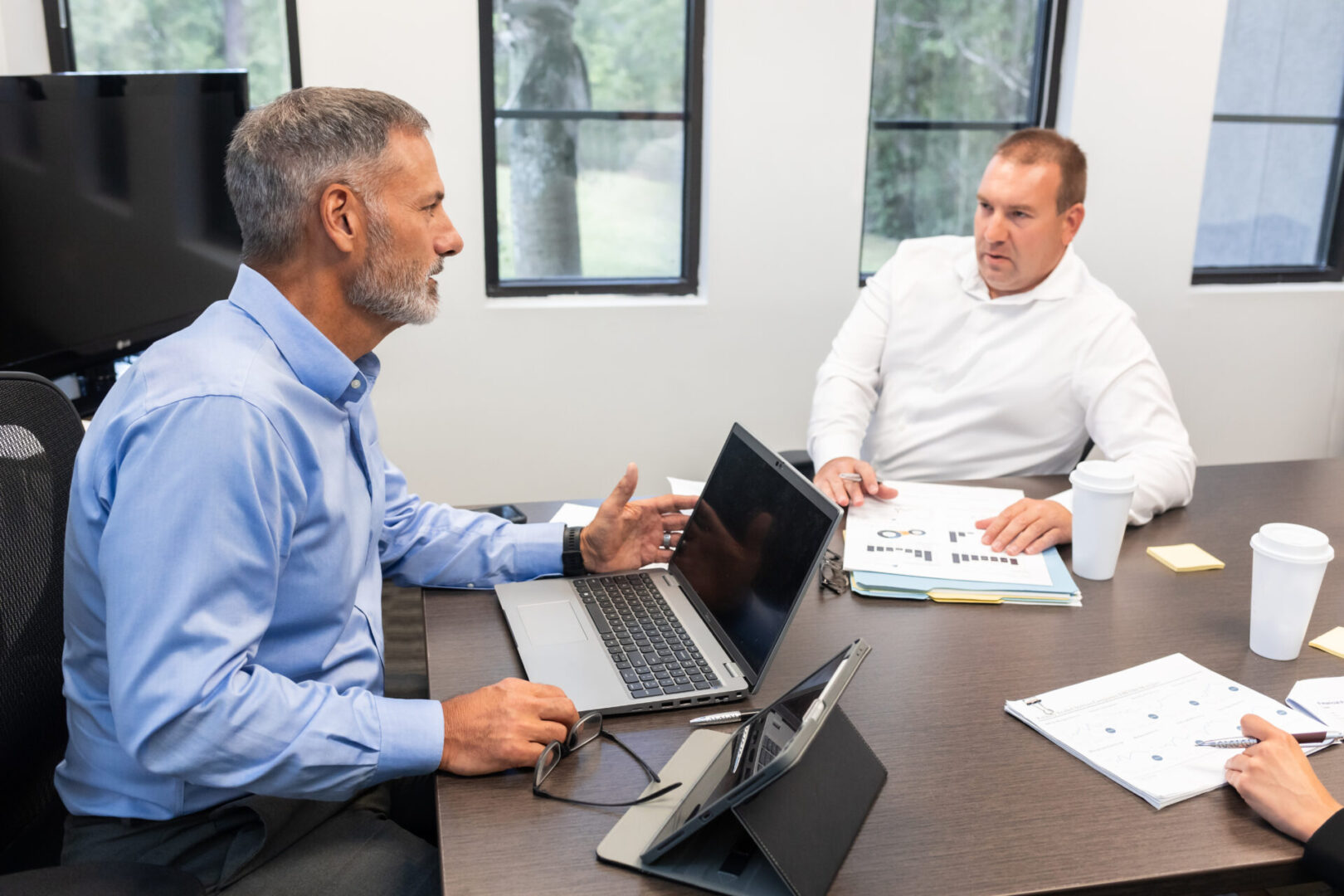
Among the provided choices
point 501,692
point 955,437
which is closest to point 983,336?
point 955,437

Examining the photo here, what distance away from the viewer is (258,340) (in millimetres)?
1129

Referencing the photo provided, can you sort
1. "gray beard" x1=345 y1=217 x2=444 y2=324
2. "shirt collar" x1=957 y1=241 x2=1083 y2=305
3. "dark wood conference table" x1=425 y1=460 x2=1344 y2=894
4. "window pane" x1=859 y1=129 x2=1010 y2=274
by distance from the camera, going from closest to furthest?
"dark wood conference table" x1=425 y1=460 x2=1344 y2=894 → "gray beard" x1=345 y1=217 x2=444 y2=324 → "shirt collar" x1=957 y1=241 x2=1083 y2=305 → "window pane" x1=859 y1=129 x2=1010 y2=274

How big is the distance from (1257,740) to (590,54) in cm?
249

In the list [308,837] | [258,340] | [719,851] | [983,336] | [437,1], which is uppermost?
[437,1]

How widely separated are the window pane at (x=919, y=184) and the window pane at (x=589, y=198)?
61 centimetres

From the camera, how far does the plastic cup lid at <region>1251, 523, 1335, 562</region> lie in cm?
122

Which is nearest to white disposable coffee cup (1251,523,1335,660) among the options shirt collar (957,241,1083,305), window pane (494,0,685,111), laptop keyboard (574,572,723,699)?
laptop keyboard (574,572,723,699)

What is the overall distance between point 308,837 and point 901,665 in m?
0.66

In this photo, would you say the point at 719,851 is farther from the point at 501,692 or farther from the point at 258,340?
the point at 258,340

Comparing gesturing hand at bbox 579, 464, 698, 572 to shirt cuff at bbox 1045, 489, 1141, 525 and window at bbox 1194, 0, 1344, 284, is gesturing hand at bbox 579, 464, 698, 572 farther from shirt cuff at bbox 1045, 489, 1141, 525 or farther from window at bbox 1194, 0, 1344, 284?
window at bbox 1194, 0, 1344, 284

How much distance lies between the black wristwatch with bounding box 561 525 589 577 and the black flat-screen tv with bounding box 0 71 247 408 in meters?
0.93

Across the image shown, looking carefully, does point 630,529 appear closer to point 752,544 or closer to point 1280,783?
point 752,544

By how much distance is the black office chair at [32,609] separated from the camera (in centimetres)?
110

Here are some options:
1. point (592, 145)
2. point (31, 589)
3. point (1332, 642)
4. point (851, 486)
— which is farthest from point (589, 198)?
point (1332, 642)
